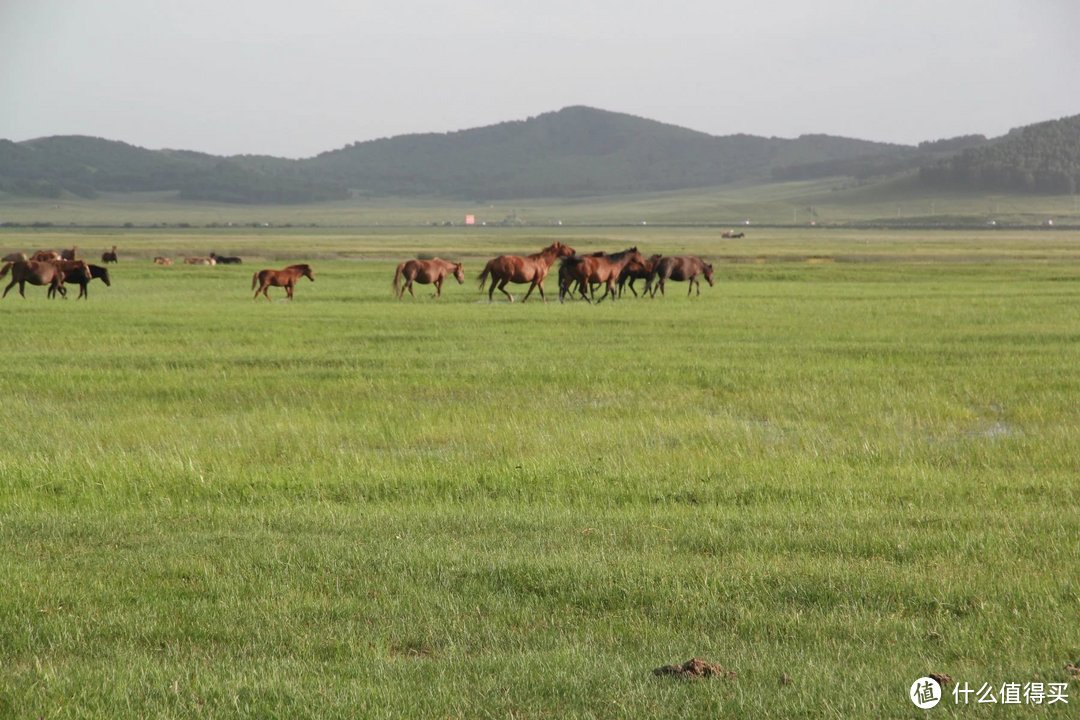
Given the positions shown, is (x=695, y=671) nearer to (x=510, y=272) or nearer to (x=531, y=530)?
(x=531, y=530)

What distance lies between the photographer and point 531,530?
8234 millimetres

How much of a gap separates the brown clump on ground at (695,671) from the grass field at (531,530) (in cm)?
6

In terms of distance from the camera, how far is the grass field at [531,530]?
214 inches

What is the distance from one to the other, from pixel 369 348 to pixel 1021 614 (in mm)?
15436

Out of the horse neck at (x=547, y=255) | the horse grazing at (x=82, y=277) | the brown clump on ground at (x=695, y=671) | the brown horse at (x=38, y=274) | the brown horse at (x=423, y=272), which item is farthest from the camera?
the brown horse at (x=423, y=272)

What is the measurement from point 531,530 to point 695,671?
2.90m

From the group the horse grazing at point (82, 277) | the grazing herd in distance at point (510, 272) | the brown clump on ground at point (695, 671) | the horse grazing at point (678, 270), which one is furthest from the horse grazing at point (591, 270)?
the brown clump on ground at point (695, 671)

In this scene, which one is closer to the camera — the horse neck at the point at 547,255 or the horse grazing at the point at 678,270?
the horse neck at the point at 547,255

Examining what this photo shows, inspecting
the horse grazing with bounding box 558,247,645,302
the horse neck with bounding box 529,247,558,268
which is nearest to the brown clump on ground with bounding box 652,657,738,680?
the horse grazing with bounding box 558,247,645,302

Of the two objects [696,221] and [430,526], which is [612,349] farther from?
[696,221]

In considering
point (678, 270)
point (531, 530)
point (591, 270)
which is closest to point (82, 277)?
point (591, 270)

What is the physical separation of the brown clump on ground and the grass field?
6 centimetres

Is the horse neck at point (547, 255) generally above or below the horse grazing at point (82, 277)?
above

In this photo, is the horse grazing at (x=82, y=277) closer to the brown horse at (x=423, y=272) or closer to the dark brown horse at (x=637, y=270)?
the brown horse at (x=423, y=272)
